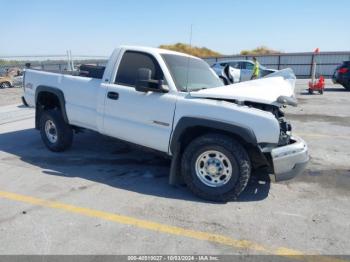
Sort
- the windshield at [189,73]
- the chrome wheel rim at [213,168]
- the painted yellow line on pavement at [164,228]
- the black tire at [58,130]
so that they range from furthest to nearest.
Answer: the black tire at [58,130], the windshield at [189,73], the chrome wheel rim at [213,168], the painted yellow line on pavement at [164,228]

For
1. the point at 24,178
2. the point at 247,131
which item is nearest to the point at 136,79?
the point at 247,131

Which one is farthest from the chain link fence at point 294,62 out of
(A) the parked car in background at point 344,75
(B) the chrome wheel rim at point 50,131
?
(B) the chrome wheel rim at point 50,131

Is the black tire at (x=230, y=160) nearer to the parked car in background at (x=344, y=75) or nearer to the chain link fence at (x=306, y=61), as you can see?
the parked car in background at (x=344, y=75)

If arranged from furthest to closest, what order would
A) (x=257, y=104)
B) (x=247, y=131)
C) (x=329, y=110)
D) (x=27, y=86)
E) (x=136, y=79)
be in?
(x=329, y=110)
(x=27, y=86)
(x=136, y=79)
(x=257, y=104)
(x=247, y=131)

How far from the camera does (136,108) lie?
4.99 meters

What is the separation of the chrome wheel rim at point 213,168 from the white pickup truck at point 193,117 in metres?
0.01

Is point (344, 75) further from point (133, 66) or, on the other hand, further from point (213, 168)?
point (213, 168)

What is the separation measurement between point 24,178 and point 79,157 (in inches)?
47.7

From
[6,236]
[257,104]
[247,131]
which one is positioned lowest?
[6,236]

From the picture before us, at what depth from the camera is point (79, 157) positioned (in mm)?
6285

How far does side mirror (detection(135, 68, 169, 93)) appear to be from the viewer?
4.68 m

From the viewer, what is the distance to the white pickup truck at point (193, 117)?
13.9 ft

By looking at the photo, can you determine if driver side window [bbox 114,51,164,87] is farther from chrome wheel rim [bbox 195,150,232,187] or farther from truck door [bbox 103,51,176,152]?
chrome wheel rim [bbox 195,150,232,187]

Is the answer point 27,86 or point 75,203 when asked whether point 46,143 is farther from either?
point 75,203
